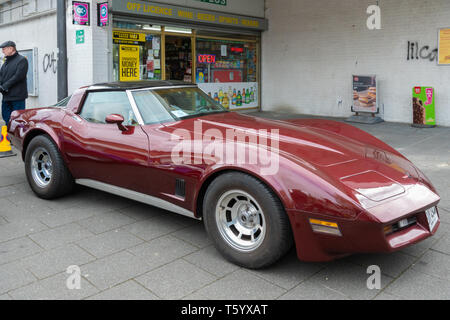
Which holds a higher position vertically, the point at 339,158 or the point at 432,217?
the point at 339,158

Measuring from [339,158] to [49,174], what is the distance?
339 centimetres

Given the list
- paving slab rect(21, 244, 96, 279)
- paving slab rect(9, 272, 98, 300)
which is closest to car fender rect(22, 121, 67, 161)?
paving slab rect(21, 244, 96, 279)

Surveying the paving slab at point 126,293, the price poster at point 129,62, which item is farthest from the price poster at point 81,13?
the paving slab at point 126,293

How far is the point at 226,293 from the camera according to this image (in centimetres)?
289

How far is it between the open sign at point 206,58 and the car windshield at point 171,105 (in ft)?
27.3

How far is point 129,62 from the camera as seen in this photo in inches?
420

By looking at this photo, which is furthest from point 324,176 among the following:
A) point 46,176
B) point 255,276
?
point 46,176

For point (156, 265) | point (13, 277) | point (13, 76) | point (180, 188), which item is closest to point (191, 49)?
point (13, 76)

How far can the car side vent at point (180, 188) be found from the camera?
358 cm

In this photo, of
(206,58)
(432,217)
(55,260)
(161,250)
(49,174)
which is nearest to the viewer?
(432,217)

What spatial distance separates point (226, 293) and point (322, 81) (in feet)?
36.6

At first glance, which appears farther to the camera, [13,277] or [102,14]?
[102,14]

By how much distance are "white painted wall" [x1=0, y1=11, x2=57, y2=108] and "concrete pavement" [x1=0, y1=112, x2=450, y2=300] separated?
7174mm

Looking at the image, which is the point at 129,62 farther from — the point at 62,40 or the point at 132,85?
the point at 132,85
